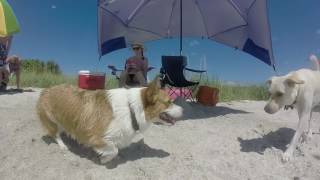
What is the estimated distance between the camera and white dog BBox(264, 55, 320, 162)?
505cm

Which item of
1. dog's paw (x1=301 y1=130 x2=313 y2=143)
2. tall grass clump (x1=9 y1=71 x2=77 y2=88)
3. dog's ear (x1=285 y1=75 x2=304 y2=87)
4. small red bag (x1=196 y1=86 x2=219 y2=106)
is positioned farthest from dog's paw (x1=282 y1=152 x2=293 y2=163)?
tall grass clump (x1=9 y1=71 x2=77 y2=88)

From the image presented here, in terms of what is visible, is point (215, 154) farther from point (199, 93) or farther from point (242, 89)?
point (242, 89)

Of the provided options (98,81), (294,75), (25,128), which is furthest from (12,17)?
(294,75)

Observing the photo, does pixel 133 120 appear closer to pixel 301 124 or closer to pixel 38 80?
pixel 301 124

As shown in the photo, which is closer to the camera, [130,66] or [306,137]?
[306,137]

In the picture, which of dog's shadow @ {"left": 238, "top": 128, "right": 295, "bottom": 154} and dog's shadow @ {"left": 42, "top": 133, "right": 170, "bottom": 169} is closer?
dog's shadow @ {"left": 42, "top": 133, "right": 170, "bottom": 169}

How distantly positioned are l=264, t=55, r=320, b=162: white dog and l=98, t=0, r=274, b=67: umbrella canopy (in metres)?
3.24

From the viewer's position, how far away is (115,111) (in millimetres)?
4508

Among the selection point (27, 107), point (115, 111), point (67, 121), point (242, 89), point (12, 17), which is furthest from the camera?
point (242, 89)

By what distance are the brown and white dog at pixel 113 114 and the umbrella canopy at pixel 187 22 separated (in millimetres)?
4262

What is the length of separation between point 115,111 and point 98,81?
3.84 meters

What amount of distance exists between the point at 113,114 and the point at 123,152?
81 cm

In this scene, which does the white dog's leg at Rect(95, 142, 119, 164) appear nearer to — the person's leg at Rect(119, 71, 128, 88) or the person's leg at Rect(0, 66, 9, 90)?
the person's leg at Rect(119, 71, 128, 88)

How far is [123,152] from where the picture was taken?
5.12 metres
